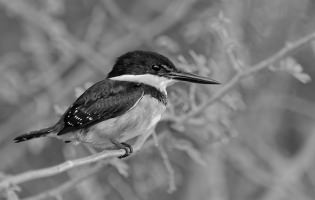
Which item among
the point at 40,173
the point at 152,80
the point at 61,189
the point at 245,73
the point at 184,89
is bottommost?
the point at 40,173

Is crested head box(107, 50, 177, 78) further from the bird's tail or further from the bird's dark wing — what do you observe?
the bird's tail

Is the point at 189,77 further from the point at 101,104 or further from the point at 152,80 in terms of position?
the point at 101,104

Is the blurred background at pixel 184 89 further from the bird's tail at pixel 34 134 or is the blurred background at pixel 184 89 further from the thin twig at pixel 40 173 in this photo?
the thin twig at pixel 40 173

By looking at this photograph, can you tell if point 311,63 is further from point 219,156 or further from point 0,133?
point 0,133

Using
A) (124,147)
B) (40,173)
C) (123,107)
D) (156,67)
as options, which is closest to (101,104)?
(123,107)

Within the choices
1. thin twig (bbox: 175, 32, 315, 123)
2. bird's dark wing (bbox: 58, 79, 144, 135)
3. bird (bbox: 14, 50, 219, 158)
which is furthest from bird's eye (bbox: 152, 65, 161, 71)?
thin twig (bbox: 175, 32, 315, 123)

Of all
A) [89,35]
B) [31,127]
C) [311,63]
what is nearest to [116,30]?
[89,35]

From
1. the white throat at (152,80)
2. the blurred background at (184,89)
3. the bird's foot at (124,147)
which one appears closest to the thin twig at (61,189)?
the bird's foot at (124,147)

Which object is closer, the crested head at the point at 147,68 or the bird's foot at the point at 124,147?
the bird's foot at the point at 124,147
